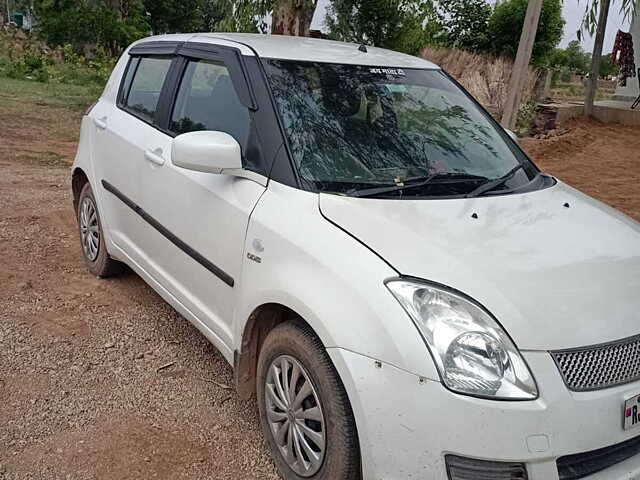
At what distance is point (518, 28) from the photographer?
20578 mm

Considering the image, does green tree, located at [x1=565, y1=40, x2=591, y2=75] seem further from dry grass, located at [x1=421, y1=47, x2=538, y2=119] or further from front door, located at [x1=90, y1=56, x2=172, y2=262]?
front door, located at [x1=90, y1=56, x2=172, y2=262]

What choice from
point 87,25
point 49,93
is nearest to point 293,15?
point 49,93

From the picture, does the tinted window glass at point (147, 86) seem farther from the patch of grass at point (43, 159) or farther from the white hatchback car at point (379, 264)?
the patch of grass at point (43, 159)

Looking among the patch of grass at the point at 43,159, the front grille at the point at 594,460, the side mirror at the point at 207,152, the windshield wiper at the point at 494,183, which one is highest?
the side mirror at the point at 207,152

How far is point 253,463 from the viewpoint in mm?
2918

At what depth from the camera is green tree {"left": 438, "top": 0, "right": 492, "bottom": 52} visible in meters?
21.3

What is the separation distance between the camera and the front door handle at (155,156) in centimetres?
354

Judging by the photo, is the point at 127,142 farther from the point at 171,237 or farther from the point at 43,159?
the point at 43,159

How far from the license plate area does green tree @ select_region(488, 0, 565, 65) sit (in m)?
19.2

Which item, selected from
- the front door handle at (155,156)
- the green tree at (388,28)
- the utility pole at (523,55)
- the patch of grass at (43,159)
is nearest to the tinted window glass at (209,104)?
the front door handle at (155,156)

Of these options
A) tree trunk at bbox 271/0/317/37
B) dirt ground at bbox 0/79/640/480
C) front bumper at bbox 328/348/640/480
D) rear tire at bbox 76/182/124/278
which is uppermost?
tree trunk at bbox 271/0/317/37

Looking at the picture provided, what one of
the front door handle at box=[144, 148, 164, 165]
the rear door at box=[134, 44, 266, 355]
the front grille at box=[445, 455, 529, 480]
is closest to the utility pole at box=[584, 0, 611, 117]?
the rear door at box=[134, 44, 266, 355]

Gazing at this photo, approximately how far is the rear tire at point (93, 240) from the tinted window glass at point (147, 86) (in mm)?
788

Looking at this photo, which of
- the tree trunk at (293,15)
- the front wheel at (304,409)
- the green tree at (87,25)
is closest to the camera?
the front wheel at (304,409)
